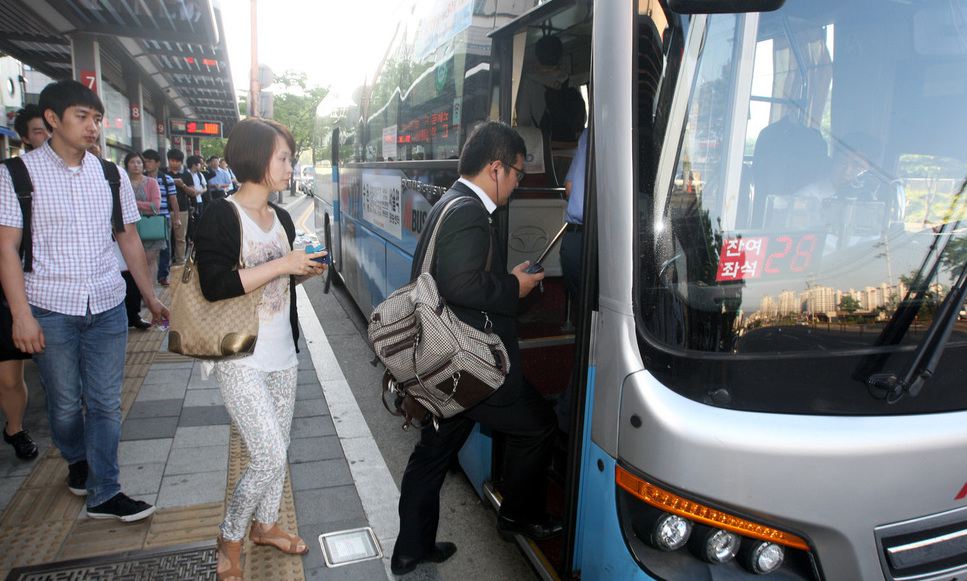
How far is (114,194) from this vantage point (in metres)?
3.30

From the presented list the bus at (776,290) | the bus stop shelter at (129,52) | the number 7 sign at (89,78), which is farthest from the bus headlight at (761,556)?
the number 7 sign at (89,78)

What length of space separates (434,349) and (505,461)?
74 centimetres

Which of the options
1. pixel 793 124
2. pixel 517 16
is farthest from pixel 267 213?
pixel 793 124

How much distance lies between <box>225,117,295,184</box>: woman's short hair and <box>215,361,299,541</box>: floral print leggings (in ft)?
2.46

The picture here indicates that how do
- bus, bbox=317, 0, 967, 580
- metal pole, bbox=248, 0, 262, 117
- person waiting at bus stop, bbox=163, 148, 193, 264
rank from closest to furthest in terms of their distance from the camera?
bus, bbox=317, 0, 967, 580
person waiting at bus stop, bbox=163, 148, 193, 264
metal pole, bbox=248, 0, 262, 117

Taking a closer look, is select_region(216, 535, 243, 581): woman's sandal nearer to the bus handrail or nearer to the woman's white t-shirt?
the woman's white t-shirt

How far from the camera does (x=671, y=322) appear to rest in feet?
6.37

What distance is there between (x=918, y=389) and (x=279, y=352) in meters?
2.23

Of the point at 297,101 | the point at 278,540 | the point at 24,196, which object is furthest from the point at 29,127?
the point at 297,101

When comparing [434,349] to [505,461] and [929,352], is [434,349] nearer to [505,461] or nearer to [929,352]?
[505,461]

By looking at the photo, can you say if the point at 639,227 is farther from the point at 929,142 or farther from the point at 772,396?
the point at 929,142

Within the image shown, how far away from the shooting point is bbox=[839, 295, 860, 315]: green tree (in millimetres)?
1979

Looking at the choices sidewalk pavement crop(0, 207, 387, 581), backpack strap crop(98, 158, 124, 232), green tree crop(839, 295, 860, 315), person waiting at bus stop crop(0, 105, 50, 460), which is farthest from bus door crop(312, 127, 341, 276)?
green tree crop(839, 295, 860, 315)

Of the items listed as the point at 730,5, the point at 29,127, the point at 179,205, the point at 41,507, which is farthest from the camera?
the point at 179,205
